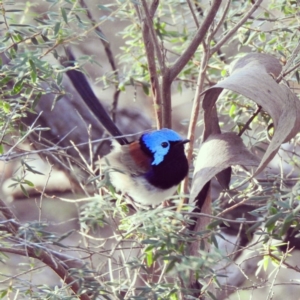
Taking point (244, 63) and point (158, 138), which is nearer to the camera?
point (244, 63)

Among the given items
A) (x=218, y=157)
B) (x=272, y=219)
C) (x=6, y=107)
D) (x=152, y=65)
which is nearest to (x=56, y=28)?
(x=6, y=107)

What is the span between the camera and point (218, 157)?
1490mm

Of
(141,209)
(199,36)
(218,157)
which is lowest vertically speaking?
(141,209)

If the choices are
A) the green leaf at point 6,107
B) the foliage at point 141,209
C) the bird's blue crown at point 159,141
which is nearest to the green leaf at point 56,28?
the foliage at point 141,209

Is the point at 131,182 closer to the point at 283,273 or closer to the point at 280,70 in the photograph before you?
the point at 280,70

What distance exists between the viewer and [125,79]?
2195 mm

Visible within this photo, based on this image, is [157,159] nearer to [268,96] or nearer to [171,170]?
[171,170]

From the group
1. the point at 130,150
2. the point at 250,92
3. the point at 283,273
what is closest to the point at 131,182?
the point at 130,150

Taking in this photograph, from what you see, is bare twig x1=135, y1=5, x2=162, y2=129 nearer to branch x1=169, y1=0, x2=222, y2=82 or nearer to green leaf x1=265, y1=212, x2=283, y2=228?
branch x1=169, y1=0, x2=222, y2=82

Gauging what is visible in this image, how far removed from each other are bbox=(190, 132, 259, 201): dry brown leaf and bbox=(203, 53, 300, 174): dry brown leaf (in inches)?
3.7

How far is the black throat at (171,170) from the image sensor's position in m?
1.84

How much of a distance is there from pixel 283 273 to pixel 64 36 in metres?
2.78

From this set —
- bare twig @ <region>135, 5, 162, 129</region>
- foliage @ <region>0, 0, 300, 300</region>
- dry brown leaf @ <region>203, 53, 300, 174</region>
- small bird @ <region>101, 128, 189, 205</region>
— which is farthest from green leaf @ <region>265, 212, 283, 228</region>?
bare twig @ <region>135, 5, 162, 129</region>

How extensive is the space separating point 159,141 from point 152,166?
0.28ft
